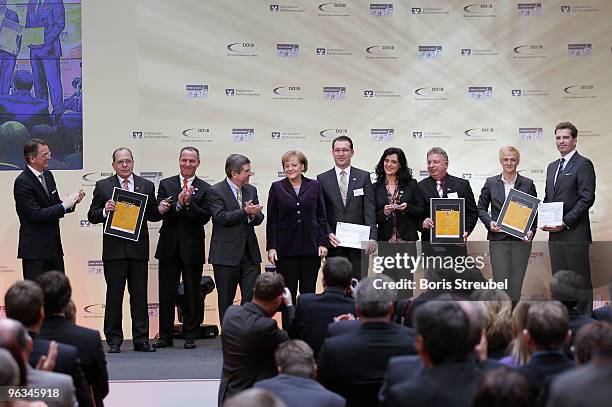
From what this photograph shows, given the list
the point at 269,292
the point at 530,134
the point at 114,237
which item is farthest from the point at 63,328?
the point at 530,134

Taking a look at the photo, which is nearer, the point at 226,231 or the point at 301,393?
the point at 301,393

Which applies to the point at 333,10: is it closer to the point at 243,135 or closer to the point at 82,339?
the point at 243,135

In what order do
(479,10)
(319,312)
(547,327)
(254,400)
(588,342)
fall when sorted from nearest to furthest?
(254,400)
(588,342)
(547,327)
(319,312)
(479,10)

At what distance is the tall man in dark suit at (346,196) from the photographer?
7.57 meters

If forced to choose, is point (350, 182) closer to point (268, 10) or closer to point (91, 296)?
point (268, 10)

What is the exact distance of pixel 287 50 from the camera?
29.7ft

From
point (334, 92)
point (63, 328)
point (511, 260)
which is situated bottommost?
point (63, 328)

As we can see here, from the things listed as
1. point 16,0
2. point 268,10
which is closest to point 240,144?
point 268,10

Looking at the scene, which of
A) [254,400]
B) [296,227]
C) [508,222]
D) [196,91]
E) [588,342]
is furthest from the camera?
[196,91]

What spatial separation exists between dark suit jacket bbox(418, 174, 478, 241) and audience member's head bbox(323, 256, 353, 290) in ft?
8.68

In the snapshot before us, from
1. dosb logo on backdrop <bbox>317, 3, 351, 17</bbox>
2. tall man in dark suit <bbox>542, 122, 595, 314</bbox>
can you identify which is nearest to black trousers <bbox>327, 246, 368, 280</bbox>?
tall man in dark suit <bbox>542, 122, 595, 314</bbox>

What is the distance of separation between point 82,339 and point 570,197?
197 inches

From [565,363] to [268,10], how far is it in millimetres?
6249

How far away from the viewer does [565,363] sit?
11.8 ft
